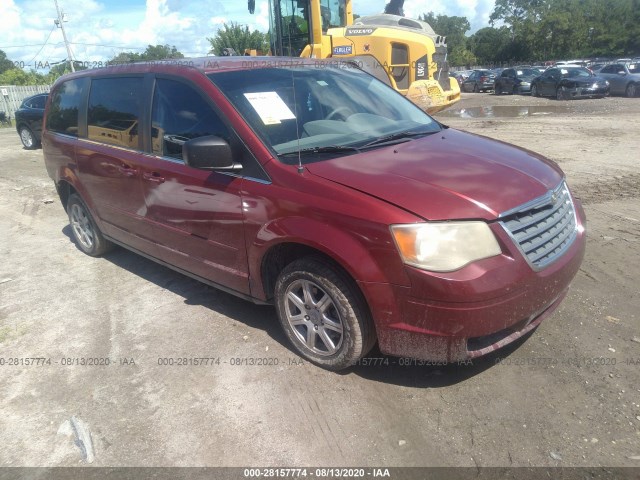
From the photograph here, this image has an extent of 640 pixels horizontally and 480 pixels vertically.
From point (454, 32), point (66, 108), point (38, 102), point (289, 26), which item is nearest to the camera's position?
point (66, 108)

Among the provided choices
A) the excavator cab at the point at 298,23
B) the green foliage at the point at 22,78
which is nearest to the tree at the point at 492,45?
the green foliage at the point at 22,78

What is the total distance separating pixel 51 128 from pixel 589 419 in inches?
225

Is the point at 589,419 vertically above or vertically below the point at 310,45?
below

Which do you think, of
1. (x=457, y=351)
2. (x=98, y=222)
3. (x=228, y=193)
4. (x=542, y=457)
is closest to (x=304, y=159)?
(x=228, y=193)

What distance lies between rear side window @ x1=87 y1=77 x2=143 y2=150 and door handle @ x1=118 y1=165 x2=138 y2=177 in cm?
17

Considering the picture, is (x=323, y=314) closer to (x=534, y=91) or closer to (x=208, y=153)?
(x=208, y=153)

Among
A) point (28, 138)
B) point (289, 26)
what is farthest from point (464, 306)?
point (28, 138)

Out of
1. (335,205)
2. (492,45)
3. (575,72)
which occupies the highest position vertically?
(492,45)

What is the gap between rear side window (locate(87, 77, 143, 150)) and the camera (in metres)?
4.11

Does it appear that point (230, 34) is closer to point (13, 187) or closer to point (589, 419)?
point (13, 187)

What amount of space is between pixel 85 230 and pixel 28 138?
11.4m

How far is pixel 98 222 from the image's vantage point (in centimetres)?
500

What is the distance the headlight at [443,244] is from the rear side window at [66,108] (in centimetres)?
396

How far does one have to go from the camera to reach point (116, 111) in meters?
4.38
